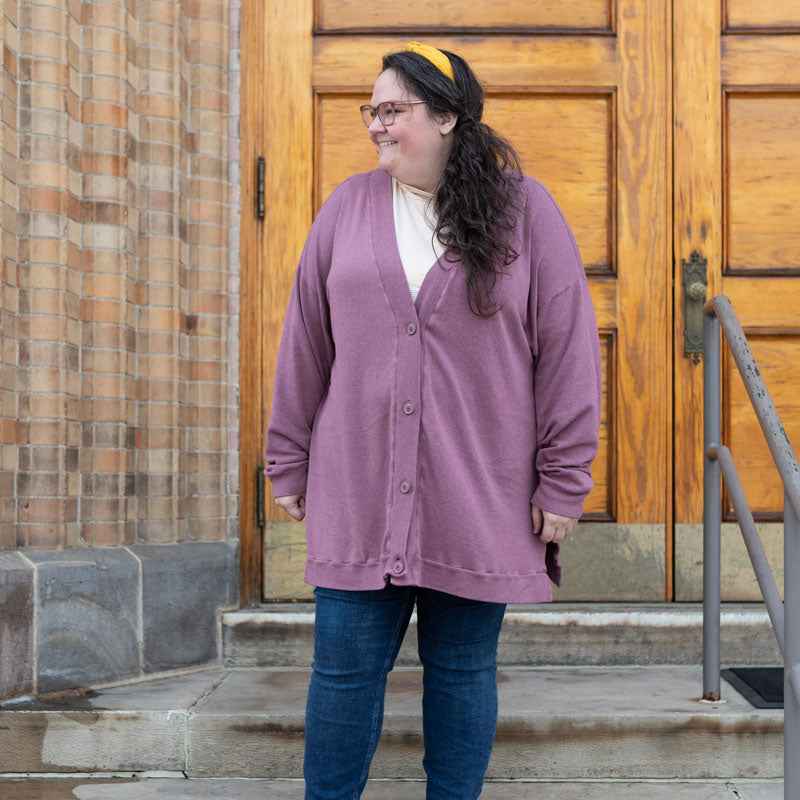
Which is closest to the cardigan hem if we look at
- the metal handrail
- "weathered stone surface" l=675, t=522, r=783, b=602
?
the metal handrail

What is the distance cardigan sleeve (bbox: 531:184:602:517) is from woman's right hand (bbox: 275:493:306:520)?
0.48m

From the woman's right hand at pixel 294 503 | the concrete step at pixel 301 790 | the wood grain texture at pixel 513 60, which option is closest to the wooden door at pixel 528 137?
the wood grain texture at pixel 513 60

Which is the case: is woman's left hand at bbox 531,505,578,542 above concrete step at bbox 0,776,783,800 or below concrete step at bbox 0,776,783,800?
above

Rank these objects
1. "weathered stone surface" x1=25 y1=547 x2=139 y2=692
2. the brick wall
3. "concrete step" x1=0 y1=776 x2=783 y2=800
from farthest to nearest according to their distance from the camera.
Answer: the brick wall → "weathered stone surface" x1=25 y1=547 x2=139 y2=692 → "concrete step" x1=0 y1=776 x2=783 y2=800

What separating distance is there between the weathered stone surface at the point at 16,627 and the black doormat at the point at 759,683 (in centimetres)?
198

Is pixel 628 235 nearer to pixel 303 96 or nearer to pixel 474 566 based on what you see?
pixel 303 96

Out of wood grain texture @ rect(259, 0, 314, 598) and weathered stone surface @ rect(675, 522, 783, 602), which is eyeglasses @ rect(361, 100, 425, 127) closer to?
wood grain texture @ rect(259, 0, 314, 598)

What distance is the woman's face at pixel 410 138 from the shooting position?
1856 mm

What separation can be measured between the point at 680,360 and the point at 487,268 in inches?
65.7

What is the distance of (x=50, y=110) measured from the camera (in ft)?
9.30

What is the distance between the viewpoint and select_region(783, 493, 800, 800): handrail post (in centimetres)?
193

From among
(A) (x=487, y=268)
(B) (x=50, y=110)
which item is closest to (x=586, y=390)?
(A) (x=487, y=268)

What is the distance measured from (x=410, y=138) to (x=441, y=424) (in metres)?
Answer: 0.56

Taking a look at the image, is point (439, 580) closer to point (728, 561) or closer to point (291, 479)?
point (291, 479)
